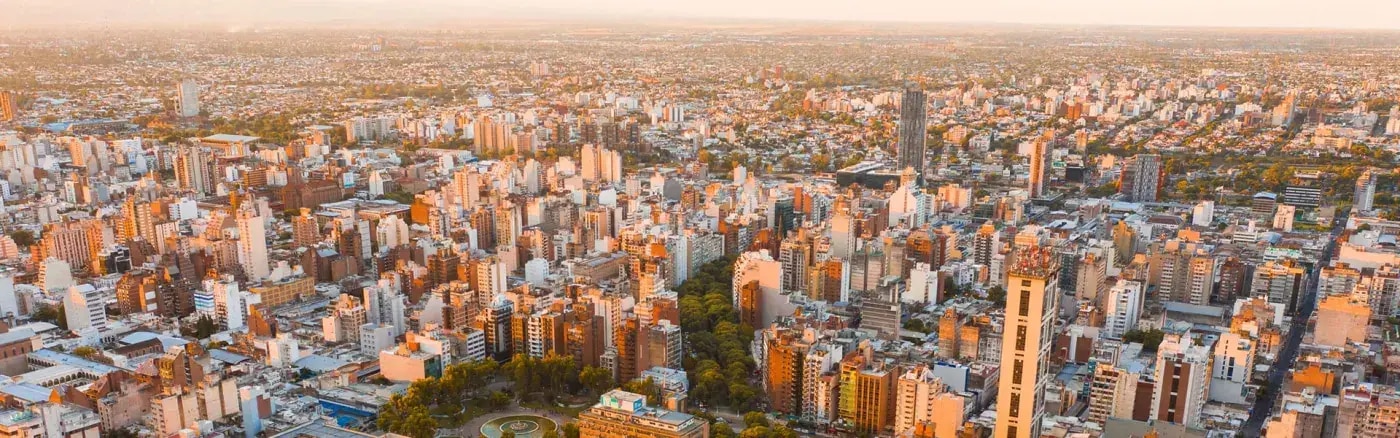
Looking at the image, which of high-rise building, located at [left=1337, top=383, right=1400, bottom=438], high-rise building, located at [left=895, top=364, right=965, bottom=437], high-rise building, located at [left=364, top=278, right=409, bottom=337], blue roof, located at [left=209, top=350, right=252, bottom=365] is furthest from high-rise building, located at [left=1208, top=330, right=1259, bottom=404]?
blue roof, located at [left=209, top=350, right=252, bottom=365]

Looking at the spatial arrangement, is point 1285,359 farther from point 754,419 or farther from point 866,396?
point 754,419

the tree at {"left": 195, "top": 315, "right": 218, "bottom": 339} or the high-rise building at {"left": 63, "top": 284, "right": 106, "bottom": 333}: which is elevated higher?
the high-rise building at {"left": 63, "top": 284, "right": 106, "bottom": 333}

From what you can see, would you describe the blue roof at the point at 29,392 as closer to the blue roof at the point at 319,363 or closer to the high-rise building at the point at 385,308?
the blue roof at the point at 319,363

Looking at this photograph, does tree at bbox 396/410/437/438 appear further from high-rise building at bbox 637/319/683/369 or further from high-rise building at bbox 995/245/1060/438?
high-rise building at bbox 995/245/1060/438

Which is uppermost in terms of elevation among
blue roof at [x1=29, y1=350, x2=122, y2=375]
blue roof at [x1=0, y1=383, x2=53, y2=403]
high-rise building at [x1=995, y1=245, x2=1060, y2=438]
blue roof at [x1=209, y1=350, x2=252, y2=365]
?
high-rise building at [x1=995, y1=245, x2=1060, y2=438]

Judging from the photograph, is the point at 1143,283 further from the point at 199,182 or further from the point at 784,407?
the point at 199,182

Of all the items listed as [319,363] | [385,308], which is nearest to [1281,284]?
[385,308]

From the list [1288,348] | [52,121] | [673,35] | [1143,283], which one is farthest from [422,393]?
[673,35]
